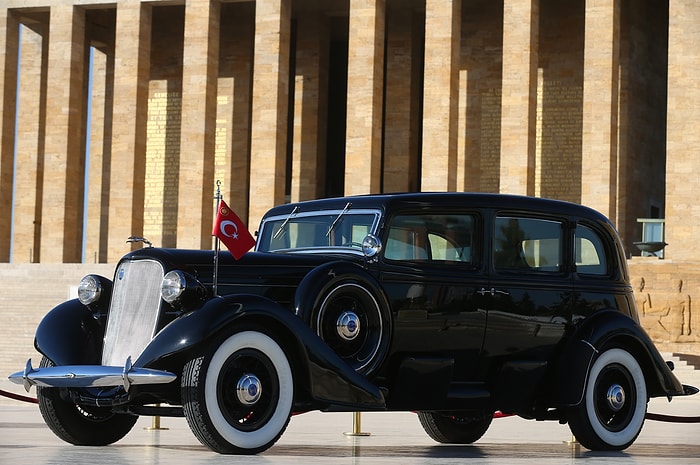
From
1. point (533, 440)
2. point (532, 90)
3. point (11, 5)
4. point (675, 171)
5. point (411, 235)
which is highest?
point (11, 5)

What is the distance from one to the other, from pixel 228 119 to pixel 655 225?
14588 millimetres

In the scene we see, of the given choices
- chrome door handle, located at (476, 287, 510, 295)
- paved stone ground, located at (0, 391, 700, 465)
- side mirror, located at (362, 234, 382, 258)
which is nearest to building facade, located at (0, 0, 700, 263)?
paved stone ground, located at (0, 391, 700, 465)

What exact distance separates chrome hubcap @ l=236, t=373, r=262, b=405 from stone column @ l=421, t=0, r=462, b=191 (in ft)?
88.3

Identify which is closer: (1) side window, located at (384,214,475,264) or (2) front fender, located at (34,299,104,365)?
(2) front fender, located at (34,299,104,365)

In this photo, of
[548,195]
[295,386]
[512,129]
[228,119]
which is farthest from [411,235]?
[228,119]

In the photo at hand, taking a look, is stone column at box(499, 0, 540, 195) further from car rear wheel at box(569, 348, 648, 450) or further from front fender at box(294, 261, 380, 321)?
front fender at box(294, 261, 380, 321)

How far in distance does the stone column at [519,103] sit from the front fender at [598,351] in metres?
24.3

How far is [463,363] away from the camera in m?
9.16

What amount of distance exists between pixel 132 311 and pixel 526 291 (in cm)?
294

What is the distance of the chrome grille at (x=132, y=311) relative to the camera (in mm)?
8484

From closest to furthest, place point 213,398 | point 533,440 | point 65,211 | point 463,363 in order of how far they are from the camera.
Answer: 1. point 213,398
2. point 463,363
3. point 533,440
4. point 65,211

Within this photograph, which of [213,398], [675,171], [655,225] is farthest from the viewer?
[655,225]

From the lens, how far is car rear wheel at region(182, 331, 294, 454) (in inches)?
310

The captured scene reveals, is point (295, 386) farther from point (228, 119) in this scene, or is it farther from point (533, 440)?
point (228, 119)
